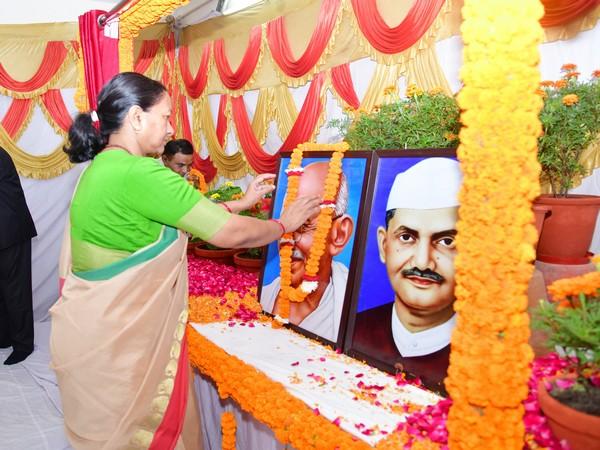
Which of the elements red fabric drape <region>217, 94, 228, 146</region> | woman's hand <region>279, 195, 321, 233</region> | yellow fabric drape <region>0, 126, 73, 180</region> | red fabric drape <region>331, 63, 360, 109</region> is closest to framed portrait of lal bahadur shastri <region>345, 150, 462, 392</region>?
woman's hand <region>279, 195, 321, 233</region>

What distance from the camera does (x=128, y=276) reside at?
1.44 metres

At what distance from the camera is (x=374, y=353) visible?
5.42ft

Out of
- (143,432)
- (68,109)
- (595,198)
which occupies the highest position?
(68,109)

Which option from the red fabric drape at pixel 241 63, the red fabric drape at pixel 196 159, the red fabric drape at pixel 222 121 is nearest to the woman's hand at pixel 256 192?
the red fabric drape at pixel 241 63

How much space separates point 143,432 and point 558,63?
7.39ft

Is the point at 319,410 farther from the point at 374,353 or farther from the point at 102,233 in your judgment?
the point at 102,233

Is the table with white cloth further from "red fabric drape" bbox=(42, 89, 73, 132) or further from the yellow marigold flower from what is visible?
"red fabric drape" bbox=(42, 89, 73, 132)

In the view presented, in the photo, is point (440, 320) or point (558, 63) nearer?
point (440, 320)

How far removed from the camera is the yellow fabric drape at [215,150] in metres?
4.55

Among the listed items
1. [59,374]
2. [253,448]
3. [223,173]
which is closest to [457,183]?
[253,448]

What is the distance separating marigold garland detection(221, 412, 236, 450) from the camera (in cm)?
192

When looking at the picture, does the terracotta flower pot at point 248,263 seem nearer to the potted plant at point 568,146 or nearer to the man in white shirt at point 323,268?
the man in white shirt at point 323,268

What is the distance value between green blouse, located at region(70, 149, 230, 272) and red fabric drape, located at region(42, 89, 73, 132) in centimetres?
409

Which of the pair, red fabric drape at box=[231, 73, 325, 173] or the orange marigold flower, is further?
red fabric drape at box=[231, 73, 325, 173]
